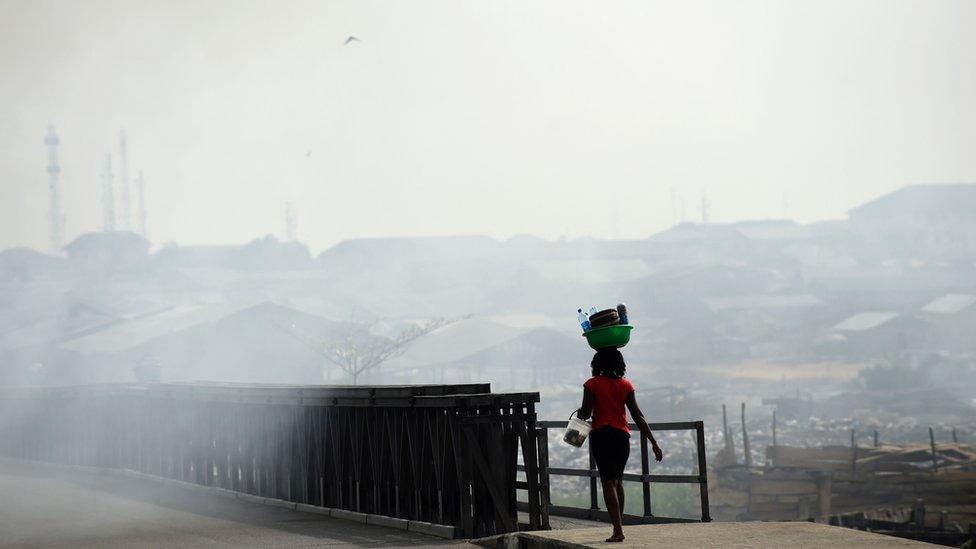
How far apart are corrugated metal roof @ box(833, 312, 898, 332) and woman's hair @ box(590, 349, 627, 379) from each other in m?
84.1

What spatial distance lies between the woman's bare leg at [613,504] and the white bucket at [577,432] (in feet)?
1.45

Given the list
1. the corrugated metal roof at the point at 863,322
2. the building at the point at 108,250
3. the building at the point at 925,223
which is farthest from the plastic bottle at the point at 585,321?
the building at the point at 925,223

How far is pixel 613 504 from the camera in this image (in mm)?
10766

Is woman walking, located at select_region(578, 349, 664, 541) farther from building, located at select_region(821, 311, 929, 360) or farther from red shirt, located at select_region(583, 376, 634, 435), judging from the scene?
building, located at select_region(821, 311, 929, 360)

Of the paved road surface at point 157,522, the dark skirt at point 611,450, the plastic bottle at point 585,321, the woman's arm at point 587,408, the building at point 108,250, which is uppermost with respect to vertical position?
the building at point 108,250

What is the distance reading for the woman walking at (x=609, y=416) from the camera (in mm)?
10562

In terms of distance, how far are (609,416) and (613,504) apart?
75 centimetres

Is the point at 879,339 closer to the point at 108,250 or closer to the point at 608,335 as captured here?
the point at 108,250

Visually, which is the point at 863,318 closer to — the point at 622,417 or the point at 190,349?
the point at 190,349

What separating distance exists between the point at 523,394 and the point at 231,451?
268 inches

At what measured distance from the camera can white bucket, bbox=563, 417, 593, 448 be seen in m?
10.4

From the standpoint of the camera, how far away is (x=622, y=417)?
10.6 m

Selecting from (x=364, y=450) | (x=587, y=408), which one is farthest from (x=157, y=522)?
(x=587, y=408)

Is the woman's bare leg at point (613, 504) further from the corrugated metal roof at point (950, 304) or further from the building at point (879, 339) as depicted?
the corrugated metal roof at point (950, 304)
